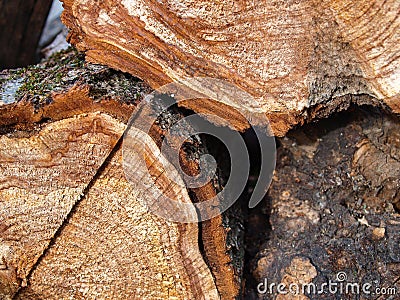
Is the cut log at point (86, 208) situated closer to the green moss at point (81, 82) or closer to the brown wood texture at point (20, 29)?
the green moss at point (81, 82)

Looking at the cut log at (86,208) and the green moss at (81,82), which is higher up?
the green moss at (81,82)

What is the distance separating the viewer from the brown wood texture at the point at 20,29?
212cm

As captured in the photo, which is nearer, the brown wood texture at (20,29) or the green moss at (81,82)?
the green moss at (81,82)

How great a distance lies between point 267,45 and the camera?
3.61ft

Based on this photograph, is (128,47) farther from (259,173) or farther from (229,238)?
(259,173)

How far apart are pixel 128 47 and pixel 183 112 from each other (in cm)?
22

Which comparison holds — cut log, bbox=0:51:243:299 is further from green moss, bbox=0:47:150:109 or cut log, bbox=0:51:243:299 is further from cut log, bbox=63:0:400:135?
cut log, bbox=63:0:400:135

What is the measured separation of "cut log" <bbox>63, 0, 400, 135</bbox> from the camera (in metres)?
1.08

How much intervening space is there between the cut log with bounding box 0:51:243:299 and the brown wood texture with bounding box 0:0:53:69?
2.97ft

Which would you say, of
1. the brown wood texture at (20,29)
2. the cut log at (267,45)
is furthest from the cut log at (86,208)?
the brown wood texture at (20,29)

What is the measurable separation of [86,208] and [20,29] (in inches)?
50.4

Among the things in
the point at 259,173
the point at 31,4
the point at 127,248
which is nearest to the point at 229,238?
the point at 127,248

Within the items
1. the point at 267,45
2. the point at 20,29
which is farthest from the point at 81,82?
the point at 20,29

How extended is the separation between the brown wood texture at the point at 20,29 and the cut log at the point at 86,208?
0.91 meters
